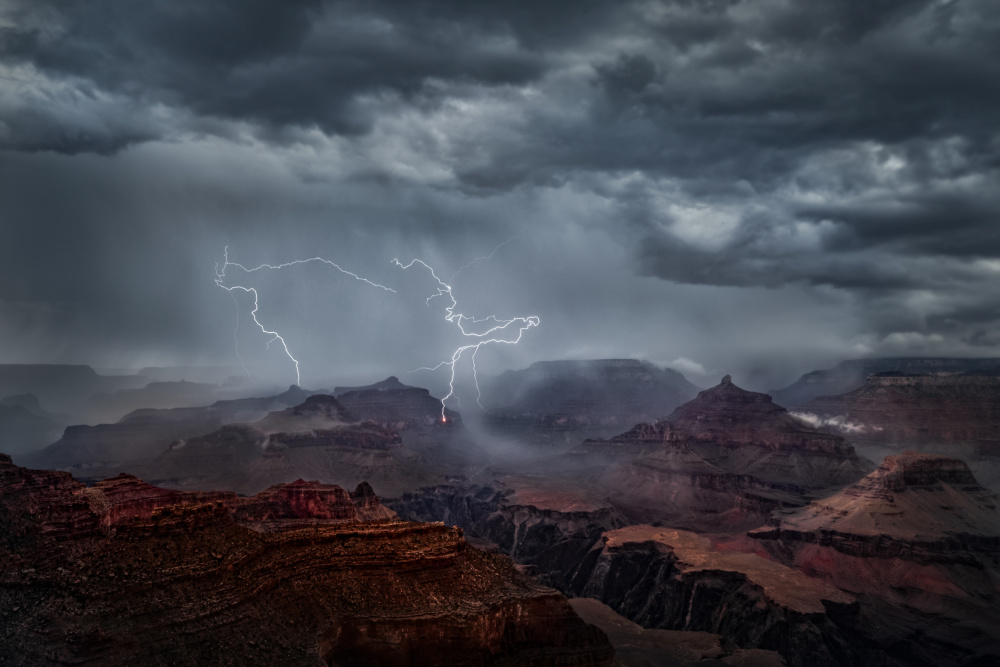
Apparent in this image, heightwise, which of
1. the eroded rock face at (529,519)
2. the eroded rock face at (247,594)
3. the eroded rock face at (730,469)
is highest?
the eroded rock face at (247,594)

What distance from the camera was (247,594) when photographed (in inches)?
1352

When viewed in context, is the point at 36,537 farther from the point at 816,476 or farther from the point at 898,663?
the point at 816,476

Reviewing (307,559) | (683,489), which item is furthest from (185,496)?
(683,489)

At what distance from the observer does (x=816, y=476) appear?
532 ft

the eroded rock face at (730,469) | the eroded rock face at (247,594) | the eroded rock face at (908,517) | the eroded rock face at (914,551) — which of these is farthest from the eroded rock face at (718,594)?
the eroded rock face at (247,594)

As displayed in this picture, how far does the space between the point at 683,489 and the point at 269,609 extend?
138442mm

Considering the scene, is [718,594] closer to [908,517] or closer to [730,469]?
[908,517]

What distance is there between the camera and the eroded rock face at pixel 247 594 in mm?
29297

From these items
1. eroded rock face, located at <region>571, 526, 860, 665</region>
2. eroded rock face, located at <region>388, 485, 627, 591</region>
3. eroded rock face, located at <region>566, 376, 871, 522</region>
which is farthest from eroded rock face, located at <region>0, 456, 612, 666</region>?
eroded rock face, located at <region>566, 376, 871, 522</region>

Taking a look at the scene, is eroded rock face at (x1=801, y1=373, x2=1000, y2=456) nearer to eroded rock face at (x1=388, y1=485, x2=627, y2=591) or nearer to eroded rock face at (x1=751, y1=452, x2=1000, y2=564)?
eroded rock face at (x1=751, y1=452, x2=1000, y2=564)

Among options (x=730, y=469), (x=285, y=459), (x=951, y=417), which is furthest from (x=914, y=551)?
(x=285, y=459)

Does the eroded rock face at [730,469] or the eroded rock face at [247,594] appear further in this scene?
the eroded rock face at [730,469]

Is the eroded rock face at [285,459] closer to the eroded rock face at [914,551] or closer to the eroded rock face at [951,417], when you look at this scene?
the eroded rock face at [914,551]

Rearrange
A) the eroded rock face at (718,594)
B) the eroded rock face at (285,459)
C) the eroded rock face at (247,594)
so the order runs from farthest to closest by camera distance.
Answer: the eroded rock face at (285,459) < the eroded rock face at (718,594) < the eroded rock face at (247,594)
